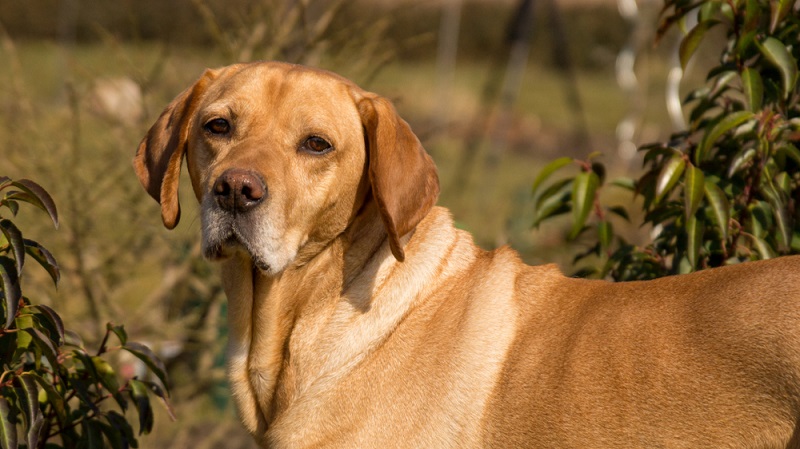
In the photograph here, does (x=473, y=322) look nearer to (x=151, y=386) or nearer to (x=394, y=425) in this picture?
(x=394, y=425)

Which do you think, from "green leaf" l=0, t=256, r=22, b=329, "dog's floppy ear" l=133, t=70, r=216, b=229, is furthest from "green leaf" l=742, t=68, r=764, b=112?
"green leaf" l=0, t=256, r=22, b=329

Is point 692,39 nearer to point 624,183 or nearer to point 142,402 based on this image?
point 624,183

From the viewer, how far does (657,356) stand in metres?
3.01

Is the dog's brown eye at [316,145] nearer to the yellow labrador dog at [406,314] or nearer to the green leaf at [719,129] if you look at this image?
the yellow labrador dog at [406,314]

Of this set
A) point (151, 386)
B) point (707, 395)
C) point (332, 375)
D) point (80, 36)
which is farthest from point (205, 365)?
point (80, 36)

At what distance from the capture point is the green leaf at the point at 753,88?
3.76m

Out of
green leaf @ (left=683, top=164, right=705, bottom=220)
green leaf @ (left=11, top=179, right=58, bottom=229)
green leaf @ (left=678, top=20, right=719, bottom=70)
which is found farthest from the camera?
green leaf @ (left=678, top=20, right=719, bottom=70)

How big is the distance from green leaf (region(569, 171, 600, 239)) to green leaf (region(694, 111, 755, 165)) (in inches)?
17.3

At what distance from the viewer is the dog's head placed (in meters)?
3.30

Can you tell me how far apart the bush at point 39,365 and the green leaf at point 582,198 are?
176 cm

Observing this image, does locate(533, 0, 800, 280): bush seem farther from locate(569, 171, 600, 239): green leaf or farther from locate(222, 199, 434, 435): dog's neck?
locate(222, 199, 434, 435): dog's neck

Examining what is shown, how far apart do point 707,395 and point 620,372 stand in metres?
0.28

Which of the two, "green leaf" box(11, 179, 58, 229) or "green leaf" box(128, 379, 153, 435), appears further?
"green leaf" box(128, 379, 153, 435)

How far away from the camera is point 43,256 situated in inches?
130
